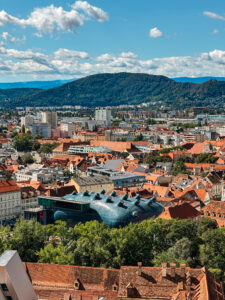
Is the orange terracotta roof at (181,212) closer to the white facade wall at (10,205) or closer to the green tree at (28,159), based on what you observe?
the white facade wall at (10,205)

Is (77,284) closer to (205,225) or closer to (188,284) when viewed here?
(188,284)

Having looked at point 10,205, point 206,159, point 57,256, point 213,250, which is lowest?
point 206,159

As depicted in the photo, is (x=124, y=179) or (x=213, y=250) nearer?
(x=213, y=250)

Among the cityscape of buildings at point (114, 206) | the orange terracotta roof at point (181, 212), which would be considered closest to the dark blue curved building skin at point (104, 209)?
the cityscape of buildings at point (114, 206)

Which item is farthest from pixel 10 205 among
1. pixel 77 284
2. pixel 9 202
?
pixel 77 284

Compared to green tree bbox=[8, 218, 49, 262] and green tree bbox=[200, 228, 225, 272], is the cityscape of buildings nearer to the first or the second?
green tree bbox=[200, 228, 225, 272]

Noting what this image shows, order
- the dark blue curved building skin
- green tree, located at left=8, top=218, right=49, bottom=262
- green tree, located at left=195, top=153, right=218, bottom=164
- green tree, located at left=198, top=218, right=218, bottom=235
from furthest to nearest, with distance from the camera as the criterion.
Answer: green tree, located at left=195, top=153, right=218, bottom=164, the dark blue curved building skin, green tree, located at left=198, top=218, right=218, bottom=235, green tree, located at left=8, top=218, right=49, bottom=262

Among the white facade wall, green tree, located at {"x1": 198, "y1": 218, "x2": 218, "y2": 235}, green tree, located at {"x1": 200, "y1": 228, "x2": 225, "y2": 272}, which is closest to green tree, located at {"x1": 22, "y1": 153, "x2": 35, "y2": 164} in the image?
the white facade wall
